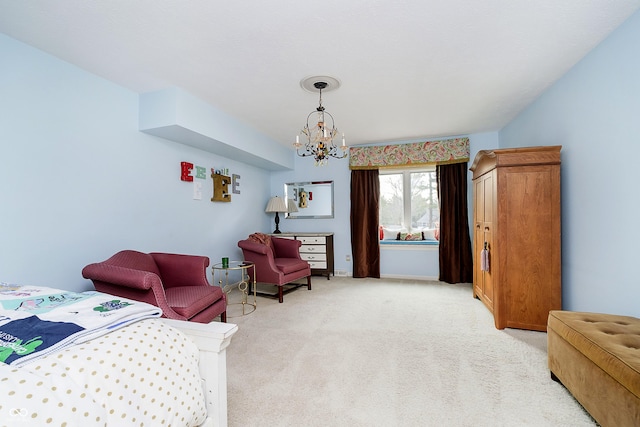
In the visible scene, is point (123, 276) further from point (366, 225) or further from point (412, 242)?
point (412, 242)

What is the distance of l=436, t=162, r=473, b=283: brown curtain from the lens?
14.8 feet

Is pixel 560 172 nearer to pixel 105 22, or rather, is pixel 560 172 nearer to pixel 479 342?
pixel 479 342

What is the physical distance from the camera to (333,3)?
172cm

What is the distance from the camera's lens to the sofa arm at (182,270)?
2738mm

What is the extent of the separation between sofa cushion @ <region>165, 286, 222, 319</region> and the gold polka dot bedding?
124 cm

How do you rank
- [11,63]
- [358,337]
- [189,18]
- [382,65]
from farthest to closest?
[358,337]
[382,65]
[11,63]
[189,18]

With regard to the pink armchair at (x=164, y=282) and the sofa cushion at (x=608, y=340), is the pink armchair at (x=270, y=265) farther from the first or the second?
the sofa cushion at (x=608, y=340)

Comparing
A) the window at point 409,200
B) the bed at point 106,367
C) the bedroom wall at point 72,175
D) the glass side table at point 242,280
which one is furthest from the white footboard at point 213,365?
the window at point 409,200

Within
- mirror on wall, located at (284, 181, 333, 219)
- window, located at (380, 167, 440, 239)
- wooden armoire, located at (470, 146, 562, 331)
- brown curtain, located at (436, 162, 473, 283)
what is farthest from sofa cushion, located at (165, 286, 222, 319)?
brown curtain, located at (436, 162, 473, 283)

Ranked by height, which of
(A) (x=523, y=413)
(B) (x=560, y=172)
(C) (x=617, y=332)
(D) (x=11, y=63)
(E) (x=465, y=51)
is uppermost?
(E) (x=465, y=51)

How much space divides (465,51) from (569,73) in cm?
112

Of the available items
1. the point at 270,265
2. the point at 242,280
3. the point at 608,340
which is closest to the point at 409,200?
the point at 270,265

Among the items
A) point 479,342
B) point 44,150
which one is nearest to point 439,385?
point 479,342

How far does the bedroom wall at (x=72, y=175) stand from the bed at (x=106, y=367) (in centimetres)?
122
